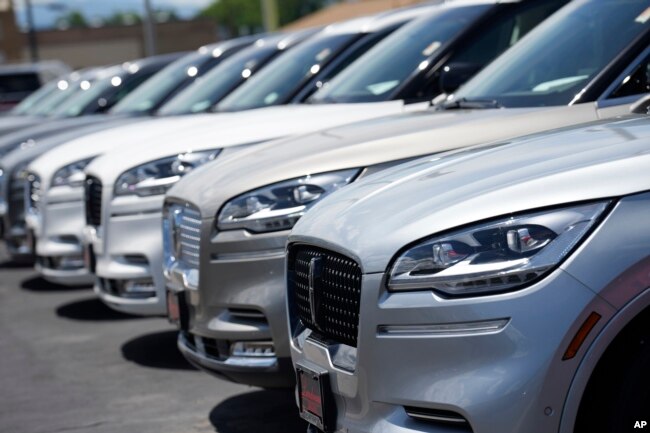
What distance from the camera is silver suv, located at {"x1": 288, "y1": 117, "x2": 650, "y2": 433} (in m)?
3.27

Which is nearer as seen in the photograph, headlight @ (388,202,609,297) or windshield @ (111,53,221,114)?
headlight @ (388,202,609,297)

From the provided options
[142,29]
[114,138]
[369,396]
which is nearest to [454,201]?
[369,396]

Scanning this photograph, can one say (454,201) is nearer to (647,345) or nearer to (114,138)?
(647,345)

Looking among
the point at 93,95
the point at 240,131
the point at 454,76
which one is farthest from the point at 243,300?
the point at 93,95

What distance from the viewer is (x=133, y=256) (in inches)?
283

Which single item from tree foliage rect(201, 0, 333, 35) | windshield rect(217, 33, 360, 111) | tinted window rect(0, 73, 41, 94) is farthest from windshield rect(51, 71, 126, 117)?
tree foliage rect(201, 0, 333, 35)

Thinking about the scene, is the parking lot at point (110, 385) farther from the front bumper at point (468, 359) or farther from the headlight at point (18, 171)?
the front bumper at point (468, 359)

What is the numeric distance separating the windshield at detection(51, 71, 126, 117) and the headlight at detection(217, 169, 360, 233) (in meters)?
9.85

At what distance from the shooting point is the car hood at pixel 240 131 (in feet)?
23.4

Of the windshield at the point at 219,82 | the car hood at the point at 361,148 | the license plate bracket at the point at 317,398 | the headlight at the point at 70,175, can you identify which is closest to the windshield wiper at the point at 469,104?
the car hood at the point at 361,148

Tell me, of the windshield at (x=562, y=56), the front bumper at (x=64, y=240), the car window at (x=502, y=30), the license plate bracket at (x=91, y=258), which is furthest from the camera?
the front bumper at (x=64, y=240)

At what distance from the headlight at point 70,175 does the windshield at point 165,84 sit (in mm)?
3482

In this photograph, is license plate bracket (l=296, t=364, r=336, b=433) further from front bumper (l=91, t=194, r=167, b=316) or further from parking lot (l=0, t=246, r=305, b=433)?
front bumper (l=91, t=194, r=167, b=316)

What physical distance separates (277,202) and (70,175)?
13.6ft
